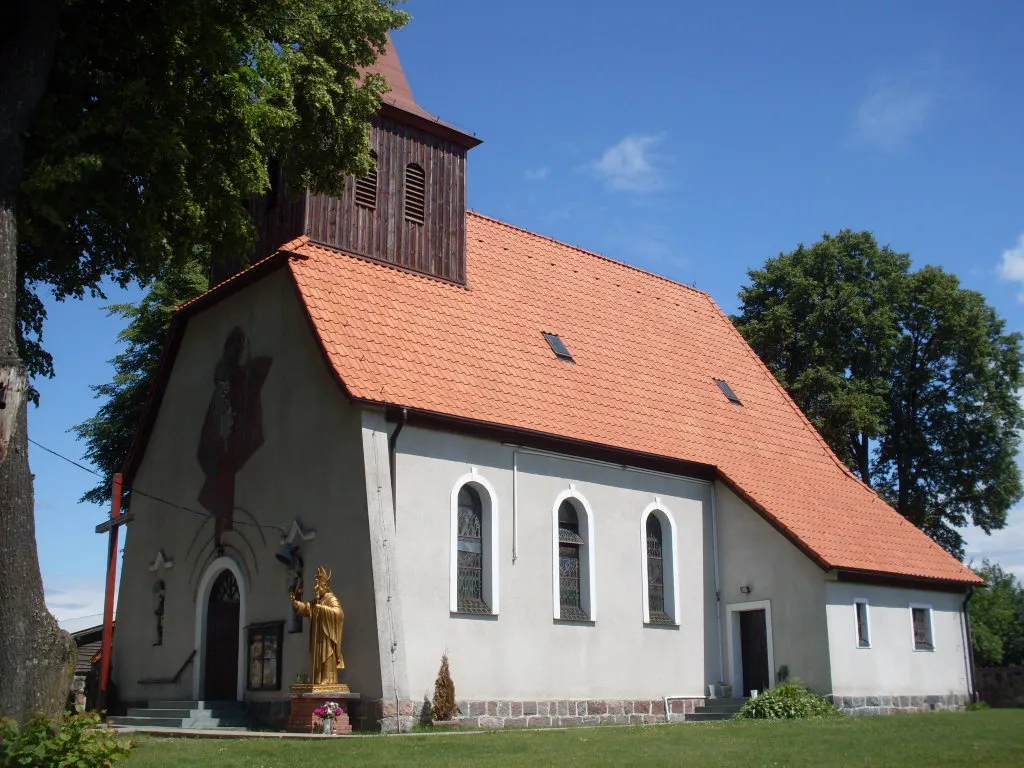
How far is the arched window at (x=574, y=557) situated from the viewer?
65.3 feet

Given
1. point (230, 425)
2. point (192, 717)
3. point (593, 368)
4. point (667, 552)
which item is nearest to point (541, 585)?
point (667, 552)

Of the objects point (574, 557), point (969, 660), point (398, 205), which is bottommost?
point (969, 660)

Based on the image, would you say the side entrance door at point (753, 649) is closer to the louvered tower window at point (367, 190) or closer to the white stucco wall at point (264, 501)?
the white stucco wall at point (264, 501)

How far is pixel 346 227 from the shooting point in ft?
68.5

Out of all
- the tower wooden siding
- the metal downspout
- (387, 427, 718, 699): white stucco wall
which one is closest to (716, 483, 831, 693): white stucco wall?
(387, 427, 718, 699): white stucco wall

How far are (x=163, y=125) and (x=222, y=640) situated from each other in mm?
10254

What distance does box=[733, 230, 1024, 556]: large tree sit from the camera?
34.0 metres

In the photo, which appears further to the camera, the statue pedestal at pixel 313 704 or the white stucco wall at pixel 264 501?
the white stucco wall at pixel 264 501

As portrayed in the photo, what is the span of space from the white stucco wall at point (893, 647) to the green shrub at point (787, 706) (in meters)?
0.84

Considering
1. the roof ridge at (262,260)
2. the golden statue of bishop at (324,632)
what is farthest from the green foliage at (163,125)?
the golden statue of bishop at (324,632)

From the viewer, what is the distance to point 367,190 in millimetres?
21422

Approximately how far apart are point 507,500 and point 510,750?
22.5 ft

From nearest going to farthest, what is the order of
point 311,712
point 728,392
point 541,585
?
point 311,712
point 541,585
point 728,392

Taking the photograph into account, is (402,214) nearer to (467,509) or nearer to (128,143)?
(467,509)
